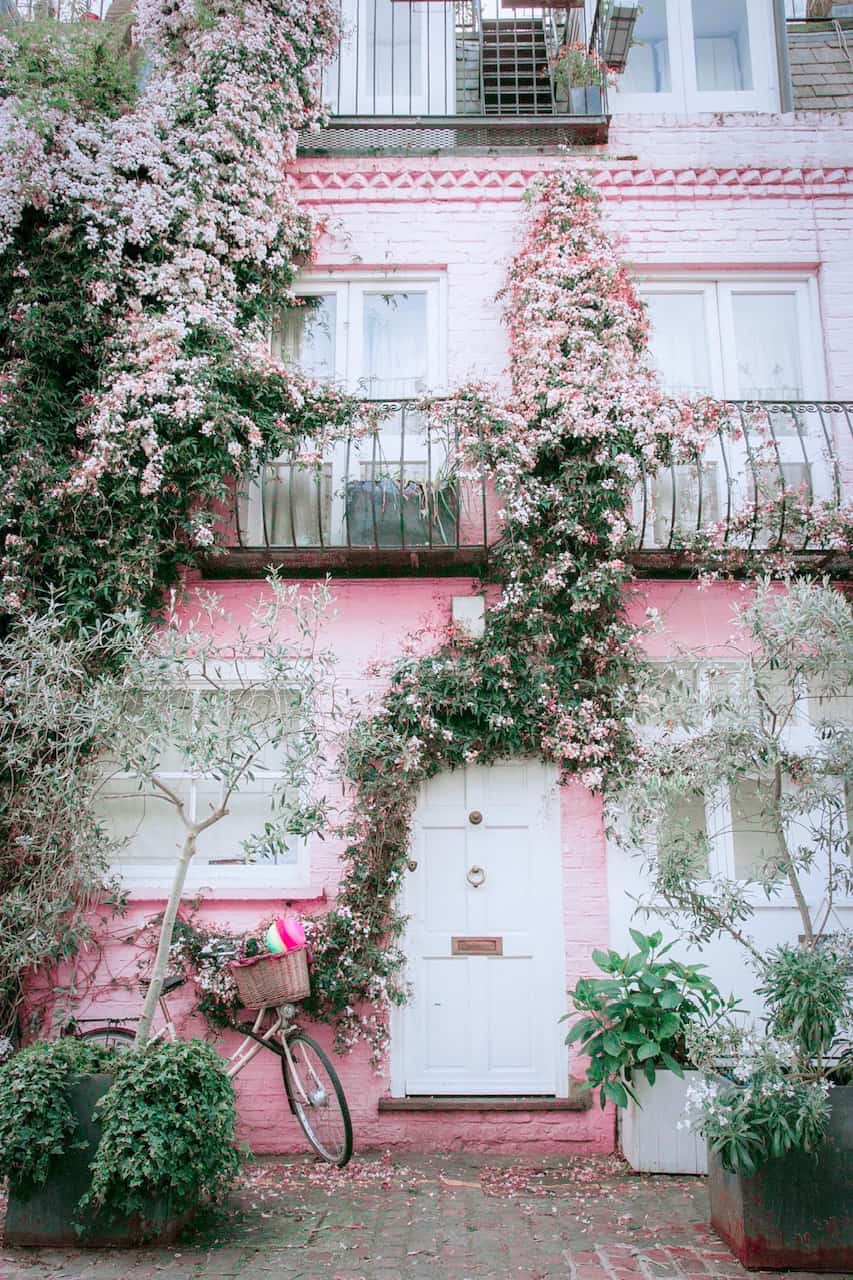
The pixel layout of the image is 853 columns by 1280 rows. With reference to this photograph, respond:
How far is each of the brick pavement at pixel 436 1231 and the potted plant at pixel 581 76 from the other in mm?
8374

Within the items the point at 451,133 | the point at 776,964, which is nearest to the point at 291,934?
the point at 776,964

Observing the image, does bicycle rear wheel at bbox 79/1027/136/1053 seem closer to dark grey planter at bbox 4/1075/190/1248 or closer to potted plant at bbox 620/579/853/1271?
dark grey planter at bbox 4/1075/190/1248

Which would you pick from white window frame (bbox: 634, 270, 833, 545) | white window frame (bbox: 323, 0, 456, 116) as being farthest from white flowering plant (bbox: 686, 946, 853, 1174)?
white window frame (bbox: 323, 0, 456, 116)

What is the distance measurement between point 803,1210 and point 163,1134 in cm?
295

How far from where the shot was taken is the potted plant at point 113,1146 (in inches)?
174

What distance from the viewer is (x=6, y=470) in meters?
6.59

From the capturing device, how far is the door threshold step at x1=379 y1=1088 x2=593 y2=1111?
631 cm

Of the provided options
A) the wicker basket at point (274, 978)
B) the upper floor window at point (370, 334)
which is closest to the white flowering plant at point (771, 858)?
the wicker basket at point (274, 978)

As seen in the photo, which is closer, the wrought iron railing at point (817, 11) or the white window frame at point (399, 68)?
the white window frame at point (399, 68)

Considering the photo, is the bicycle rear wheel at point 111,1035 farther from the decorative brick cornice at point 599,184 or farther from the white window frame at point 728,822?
the decorative brick cornice at point 599,184

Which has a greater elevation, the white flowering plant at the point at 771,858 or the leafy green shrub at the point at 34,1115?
the white flowering plant at the point at 771,858

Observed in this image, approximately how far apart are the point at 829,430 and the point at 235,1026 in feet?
20.5

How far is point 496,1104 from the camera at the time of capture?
20.8ft

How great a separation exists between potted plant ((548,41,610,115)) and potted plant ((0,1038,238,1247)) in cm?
822
